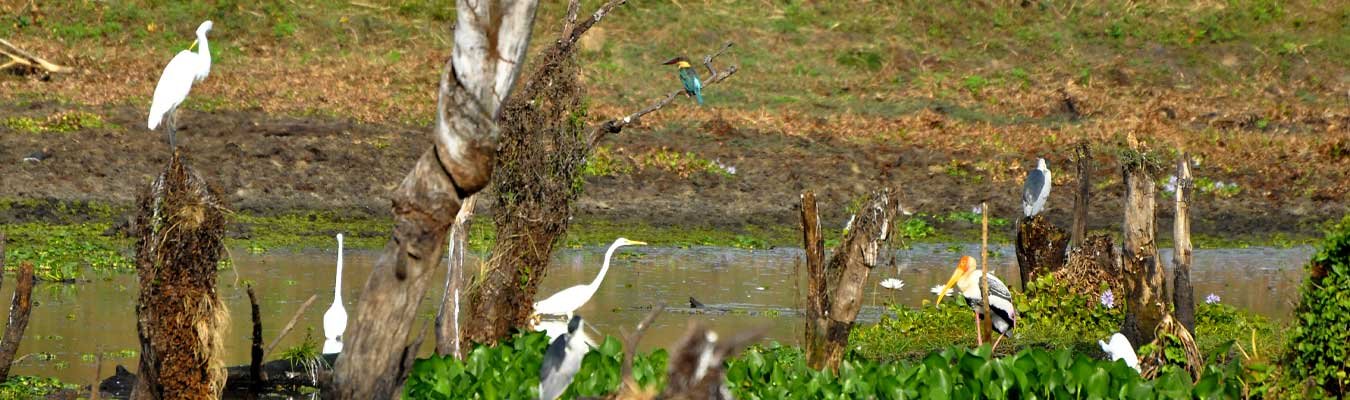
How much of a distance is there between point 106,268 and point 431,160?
8.93m

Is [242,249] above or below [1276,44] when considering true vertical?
below

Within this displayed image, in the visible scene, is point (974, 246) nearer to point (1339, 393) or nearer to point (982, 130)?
point (982, 130)

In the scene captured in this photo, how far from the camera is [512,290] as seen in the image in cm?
887

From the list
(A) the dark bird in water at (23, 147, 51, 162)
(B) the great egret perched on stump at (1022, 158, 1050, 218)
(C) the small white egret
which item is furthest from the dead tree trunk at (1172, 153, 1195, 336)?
(A) the dark bird in water at (23, 147, 51, 162)

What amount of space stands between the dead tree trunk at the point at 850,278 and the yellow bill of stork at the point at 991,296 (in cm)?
256

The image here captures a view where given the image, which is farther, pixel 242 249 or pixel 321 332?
pixel 242 249

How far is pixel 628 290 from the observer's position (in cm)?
1438

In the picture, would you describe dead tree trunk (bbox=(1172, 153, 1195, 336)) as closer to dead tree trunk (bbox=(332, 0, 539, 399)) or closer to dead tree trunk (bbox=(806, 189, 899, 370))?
dead tree trunk (bbox=(806, 189, 899, 370))

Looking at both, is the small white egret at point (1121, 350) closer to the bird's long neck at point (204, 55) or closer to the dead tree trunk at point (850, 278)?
the dead tree trunk at point (850, 278)

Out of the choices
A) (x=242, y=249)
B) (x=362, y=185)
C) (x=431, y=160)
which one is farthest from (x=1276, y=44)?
(x=431, y=160)

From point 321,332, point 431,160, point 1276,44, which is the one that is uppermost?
point 1276,44

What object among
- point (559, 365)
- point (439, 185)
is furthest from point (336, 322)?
point (439, 185)

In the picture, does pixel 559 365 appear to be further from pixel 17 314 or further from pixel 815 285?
pixel 17 314

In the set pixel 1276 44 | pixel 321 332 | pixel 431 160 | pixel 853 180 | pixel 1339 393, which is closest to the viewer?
pixel 431 160
